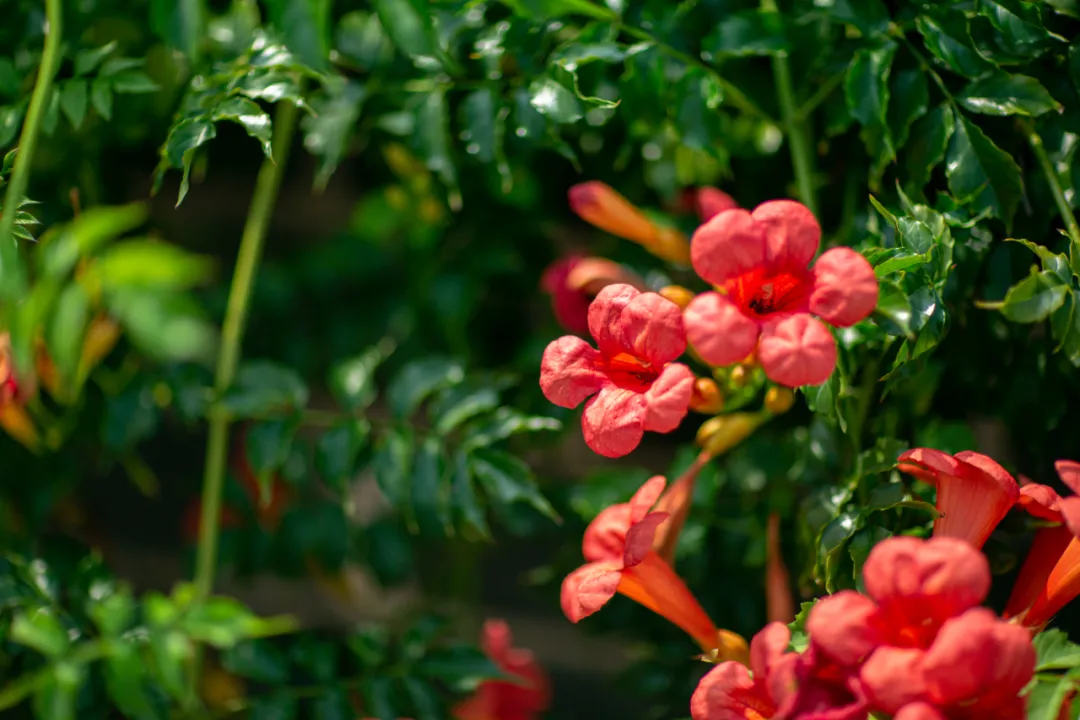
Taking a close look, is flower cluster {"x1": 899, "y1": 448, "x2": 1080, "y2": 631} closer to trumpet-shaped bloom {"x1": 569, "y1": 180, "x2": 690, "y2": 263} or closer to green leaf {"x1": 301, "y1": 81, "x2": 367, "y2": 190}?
trumpet-shaped bloom {"x1": 569, "y1": 180, "x2": 690, "y2": 263}

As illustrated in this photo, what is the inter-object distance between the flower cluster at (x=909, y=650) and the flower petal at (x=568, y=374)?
358 millimetres

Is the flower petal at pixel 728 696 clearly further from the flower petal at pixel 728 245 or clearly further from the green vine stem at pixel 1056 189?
the green vine stem at pixel 1056 189

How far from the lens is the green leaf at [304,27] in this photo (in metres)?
1.16

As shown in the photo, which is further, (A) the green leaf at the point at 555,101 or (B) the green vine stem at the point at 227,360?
(B) the green vine stem at the point at 227,360

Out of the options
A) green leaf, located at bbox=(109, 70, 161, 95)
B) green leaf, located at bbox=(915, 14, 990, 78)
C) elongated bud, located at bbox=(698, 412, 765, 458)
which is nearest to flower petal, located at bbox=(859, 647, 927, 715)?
elongated bud, located at bbox=(698, 412, 765, 458)

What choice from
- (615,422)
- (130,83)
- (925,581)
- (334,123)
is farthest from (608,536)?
(130,83)

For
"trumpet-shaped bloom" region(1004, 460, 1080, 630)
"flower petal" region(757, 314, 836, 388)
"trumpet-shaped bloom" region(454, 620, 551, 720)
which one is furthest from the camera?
"trumpet-shaped bloom" region(454, 620, 551, 720)

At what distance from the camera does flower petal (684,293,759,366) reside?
957mm

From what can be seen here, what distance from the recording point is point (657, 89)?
4.43 feet

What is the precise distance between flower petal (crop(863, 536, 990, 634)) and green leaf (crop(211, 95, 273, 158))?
0.89m

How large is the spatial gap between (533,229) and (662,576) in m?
0.93

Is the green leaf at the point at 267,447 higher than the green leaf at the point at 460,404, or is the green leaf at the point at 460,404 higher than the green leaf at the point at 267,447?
the green leaf at the point at 460,404

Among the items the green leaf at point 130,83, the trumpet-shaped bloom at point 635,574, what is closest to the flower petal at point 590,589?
the trumpet-shaped bloom at point 635,574

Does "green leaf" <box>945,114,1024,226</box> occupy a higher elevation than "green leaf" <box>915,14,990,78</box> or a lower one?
lower
